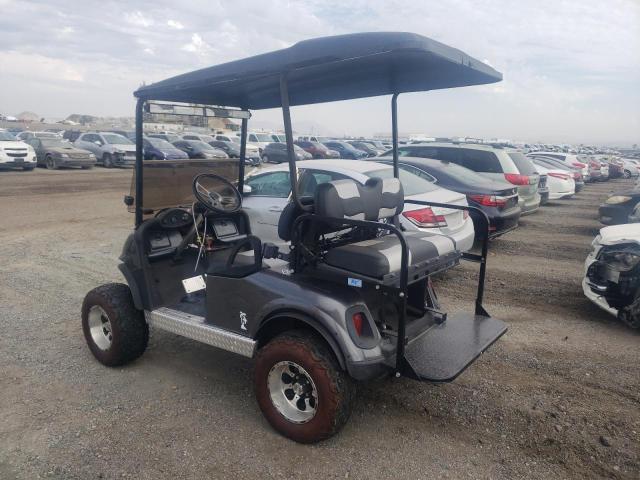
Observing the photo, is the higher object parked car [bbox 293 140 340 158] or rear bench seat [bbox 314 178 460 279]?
parked car [bbox 293 140 340 158]

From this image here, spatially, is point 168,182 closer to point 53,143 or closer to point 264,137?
point 53,143

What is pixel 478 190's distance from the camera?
7.67m

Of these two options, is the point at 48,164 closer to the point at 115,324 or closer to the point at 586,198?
the point at 115,324

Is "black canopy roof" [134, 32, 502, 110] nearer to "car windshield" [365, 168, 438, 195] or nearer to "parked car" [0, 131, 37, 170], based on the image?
"car windshield" [365, 168, 438, 195]

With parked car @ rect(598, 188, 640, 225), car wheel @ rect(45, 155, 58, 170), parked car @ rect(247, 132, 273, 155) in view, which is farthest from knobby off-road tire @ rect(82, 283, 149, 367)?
parked car @ rect(247, 132, 273, 155)

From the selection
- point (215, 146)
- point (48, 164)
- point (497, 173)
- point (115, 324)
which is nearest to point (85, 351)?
point (115, 324)

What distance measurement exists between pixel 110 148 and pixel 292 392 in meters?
22.4

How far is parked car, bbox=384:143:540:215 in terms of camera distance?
9602mm

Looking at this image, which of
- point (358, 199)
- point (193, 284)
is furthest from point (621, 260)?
point (193, 284)

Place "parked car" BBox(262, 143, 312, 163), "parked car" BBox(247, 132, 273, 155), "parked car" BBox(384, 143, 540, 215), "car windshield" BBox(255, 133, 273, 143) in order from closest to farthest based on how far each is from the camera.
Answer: "parked car" BBox(384, 143, 540, 215)
"parked car" BBox(262, 143, 312, 163)
"parked car" BBox(247, 132, 273, 155)
"car windshield" BBox(255, 133, 273, 143)

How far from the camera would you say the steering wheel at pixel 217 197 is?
3.84m

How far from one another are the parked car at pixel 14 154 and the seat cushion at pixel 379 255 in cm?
1956

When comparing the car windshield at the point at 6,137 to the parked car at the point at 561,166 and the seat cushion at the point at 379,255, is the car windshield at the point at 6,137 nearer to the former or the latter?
the parked car at the point at 561,166

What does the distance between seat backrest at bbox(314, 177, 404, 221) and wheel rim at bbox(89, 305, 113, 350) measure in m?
2.18
